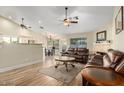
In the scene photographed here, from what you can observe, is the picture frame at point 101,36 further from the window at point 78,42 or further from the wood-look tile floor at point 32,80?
the wood-look tile floor at point 32,80

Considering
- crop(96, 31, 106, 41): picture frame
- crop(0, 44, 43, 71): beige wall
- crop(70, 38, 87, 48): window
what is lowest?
crop(0, 44, 43, 71): beige wall

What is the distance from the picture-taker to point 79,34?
38.9 feet

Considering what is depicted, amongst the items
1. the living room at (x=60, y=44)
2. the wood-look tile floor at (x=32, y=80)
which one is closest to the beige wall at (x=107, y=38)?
the living room at (x=60, y=44)

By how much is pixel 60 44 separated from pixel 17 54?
8569mm

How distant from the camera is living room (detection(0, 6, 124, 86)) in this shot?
11.0 feet

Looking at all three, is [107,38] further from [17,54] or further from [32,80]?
[32,80]

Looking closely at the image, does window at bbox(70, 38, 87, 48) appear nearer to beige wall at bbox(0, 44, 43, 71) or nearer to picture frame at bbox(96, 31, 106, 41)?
picture frame at bbox(96, 31, 106, 41)

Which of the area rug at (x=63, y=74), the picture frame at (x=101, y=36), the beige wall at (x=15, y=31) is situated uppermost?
the beige wall at (x=15, y=31)

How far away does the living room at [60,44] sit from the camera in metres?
3.35

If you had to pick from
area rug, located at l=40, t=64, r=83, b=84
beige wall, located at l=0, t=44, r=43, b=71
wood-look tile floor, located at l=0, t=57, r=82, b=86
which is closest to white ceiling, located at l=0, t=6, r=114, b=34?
beige wall, located at l=0, t=44, r=43, b=71

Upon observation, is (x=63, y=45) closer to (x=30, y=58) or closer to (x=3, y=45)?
(x=30, y=58)

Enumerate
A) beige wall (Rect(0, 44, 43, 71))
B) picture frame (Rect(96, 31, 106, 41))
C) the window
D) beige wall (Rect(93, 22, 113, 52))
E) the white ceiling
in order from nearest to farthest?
beige wall (Rect(0, 44, 43, 71))
the white ceiling
beige wall (Rect(93, 22, 113, 52))
picture frame (Rect(96, 31, 106, 41))
the window
